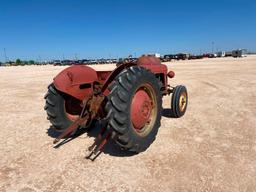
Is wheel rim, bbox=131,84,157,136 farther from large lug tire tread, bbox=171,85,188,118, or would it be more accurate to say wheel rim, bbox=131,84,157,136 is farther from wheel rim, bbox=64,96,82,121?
large lug tire tread, bbox=171,85,188,118

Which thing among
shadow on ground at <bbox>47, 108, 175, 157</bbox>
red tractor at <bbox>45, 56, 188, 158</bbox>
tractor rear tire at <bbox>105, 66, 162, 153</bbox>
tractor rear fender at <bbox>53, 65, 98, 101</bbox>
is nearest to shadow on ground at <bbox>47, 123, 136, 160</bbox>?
shadow on ground at <bbox>47, 108, 175, 157</bbox>

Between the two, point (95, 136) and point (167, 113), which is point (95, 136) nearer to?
point (95, 136)

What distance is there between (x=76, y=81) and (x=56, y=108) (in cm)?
62

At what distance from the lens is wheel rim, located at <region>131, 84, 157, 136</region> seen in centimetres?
454

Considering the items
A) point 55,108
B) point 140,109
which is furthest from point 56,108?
point 140,109

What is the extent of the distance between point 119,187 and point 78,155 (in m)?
1.33

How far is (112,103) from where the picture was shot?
405cm

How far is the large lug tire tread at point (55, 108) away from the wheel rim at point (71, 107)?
6.7 inches

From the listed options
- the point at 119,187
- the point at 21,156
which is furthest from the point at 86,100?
the point at 119,187

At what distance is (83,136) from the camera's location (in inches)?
225

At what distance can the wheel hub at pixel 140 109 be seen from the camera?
178 inches

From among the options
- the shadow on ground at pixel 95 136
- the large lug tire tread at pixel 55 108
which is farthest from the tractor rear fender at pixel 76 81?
the shadow on ground at pixel 95 136

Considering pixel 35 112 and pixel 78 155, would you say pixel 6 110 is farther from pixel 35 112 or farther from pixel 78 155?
pixel 78 155

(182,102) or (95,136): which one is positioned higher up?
(182,102)
